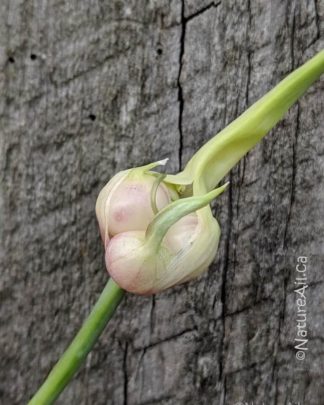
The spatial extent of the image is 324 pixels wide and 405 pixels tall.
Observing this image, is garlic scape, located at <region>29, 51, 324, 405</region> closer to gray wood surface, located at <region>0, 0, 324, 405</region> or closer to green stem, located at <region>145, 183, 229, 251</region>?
green stem, located at <region>145, 183, 229, 251</region>

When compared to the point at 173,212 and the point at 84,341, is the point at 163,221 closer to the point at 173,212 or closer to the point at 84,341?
the point at 173,212

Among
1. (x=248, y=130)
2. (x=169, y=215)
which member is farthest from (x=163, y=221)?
(x=248, y=130)

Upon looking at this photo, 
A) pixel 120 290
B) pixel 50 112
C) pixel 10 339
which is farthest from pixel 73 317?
pixel 120 290

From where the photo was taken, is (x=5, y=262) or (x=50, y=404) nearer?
(x=50, y=404)

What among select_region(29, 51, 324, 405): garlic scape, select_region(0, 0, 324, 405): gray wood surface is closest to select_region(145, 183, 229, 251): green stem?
select_region(29, 51, 324, 405): garlic scape

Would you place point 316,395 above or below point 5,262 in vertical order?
below

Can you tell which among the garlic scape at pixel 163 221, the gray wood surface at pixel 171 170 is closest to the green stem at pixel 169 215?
the garlic scape at pixel 163 221

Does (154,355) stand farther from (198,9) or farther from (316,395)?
(198,9)

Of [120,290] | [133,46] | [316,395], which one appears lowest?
[316,395]
